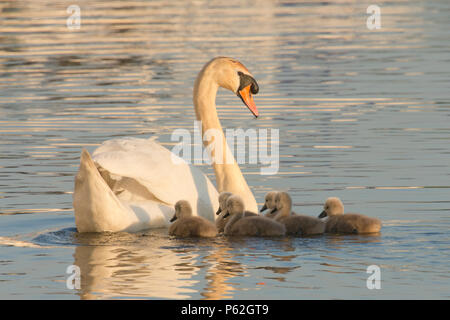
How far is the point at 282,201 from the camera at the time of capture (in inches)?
431

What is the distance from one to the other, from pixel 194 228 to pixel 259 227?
2.02ft

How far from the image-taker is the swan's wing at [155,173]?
10.8m

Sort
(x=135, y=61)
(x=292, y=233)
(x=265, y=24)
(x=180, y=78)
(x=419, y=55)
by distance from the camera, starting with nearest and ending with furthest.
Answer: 1. (x=292, y=233)
2. (x=180, y=78)
3. (x=419, y=55)
4. (x=135, y=61)
5. (x=265, y=24)

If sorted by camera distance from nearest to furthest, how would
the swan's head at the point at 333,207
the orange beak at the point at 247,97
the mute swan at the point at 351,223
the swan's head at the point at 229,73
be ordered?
1. the mute swan at the point at 351,223
2. the swan's head at the point at 333,207
3. the swan's head at the point at 229,73
4. the orange beak at the point at 247,97

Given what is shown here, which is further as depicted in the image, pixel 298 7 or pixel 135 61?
pixel 298 7

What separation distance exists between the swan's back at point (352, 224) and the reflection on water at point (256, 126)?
0.14 meters

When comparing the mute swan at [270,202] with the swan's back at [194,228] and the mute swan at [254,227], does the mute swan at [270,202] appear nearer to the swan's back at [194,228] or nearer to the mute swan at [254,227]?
the mute swan at [254,227]

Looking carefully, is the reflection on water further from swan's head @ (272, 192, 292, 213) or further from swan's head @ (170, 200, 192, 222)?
swan's head @ (272, 192, 292, 213)

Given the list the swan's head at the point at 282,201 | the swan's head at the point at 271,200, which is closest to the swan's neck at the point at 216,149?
the swan's head at the point at 271,200

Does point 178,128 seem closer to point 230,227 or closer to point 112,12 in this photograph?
point 230,227

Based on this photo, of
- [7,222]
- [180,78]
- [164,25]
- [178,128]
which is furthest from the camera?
[164,25]

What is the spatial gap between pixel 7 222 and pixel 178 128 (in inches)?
235

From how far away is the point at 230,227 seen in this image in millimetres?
10633
